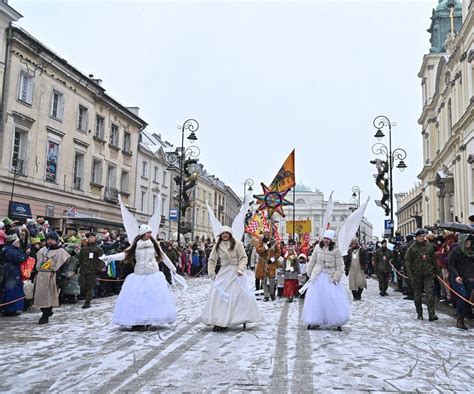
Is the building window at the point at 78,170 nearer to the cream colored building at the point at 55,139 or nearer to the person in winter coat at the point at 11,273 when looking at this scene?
the cream colored building at the point at 55,139

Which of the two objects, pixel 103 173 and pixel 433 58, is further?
pixel 433 58

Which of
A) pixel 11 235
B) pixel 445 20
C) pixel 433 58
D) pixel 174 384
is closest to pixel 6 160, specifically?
pixel 11 235

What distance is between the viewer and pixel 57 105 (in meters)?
26.2

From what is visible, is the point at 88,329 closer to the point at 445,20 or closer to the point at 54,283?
the point at 54,283

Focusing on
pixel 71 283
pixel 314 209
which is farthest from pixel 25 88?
pixel 314 209

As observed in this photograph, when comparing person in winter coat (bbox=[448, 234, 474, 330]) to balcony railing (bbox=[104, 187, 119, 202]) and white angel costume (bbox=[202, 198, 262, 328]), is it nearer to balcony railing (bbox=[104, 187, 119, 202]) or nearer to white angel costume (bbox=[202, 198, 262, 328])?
white angel costume (bbox=[202, 198, 262, 328])

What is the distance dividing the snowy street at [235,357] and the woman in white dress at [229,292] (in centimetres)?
26

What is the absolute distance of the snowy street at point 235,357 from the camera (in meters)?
5.07

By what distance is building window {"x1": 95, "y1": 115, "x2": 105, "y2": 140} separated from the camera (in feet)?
100

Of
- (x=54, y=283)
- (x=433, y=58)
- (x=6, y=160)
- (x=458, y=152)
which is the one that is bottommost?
(x=54, y=283)

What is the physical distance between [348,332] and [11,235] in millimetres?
7205

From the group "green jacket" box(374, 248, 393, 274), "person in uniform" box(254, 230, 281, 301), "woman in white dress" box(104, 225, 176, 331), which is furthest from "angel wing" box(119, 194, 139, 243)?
"green jacket" box(374, 248, 393, 274)

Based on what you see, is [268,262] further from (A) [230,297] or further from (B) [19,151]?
(B) [19,151]

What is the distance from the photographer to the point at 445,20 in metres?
49.3
